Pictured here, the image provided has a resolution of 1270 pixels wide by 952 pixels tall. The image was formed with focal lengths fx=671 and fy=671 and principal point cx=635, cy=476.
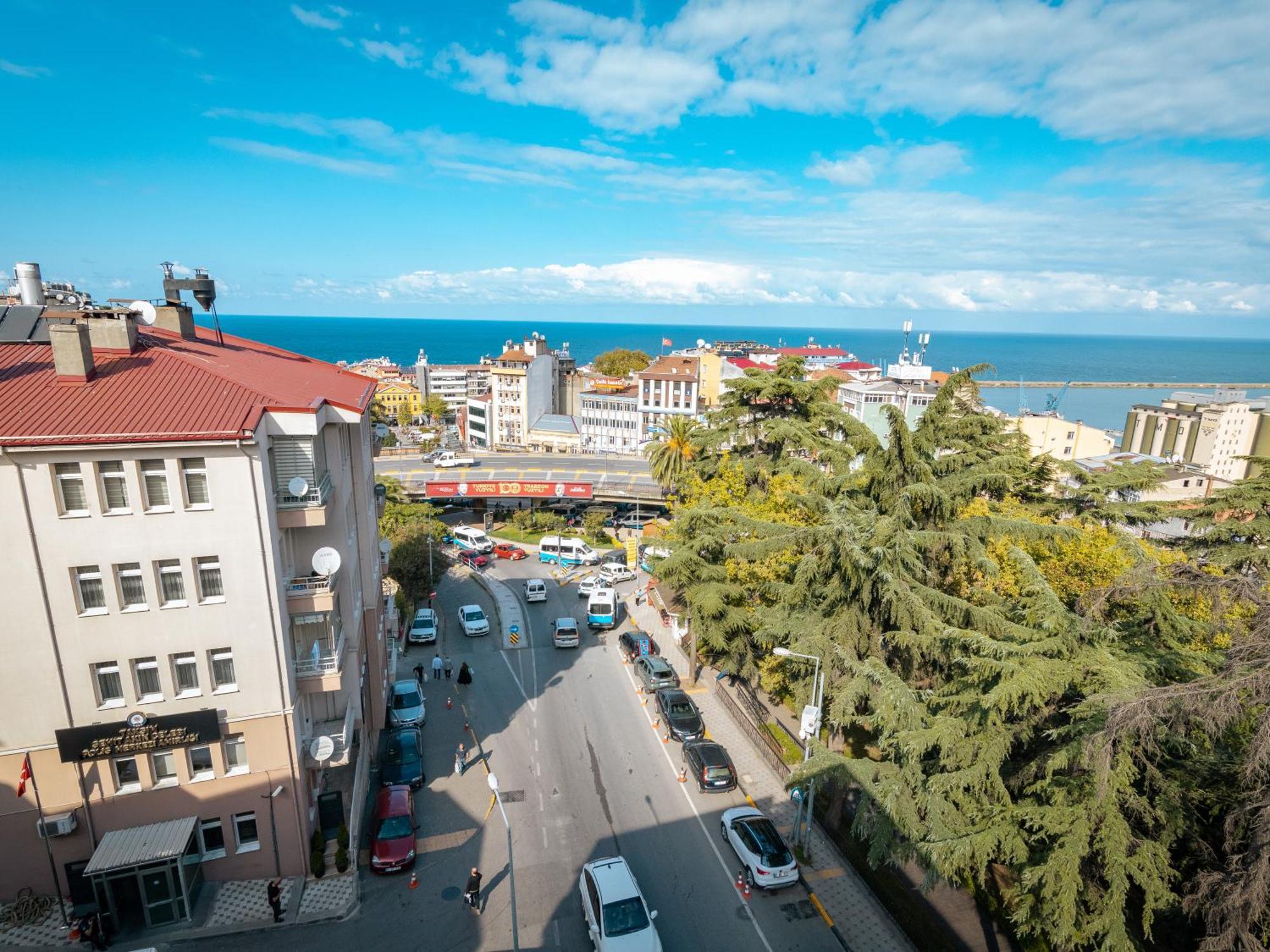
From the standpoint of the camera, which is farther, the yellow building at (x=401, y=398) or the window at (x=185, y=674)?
the yellow building at (x=401, y=398)

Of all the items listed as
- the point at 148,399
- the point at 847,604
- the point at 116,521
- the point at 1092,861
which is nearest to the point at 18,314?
the point at 148,399

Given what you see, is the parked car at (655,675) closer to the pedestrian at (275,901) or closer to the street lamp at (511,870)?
the street lamp at (511,870)

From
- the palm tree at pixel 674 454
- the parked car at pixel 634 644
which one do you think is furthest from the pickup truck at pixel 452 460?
the parked car at pixel 634 644

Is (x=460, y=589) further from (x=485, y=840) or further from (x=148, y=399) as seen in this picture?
(x=148, y=399)

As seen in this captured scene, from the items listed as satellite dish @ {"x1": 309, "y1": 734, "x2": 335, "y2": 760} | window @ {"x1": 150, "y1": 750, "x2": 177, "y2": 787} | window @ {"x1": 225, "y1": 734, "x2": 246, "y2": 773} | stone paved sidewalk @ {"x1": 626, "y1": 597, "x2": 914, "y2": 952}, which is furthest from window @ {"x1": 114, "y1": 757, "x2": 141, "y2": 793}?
stone paved sidewalk @ {"x1": 626, "y1": 597, "x2": 914, "y2": 952}

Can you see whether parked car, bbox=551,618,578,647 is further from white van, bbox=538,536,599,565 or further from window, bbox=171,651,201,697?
window, bbox=171,651,201,697

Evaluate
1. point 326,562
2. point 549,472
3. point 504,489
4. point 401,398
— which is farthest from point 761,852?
point 401,398
